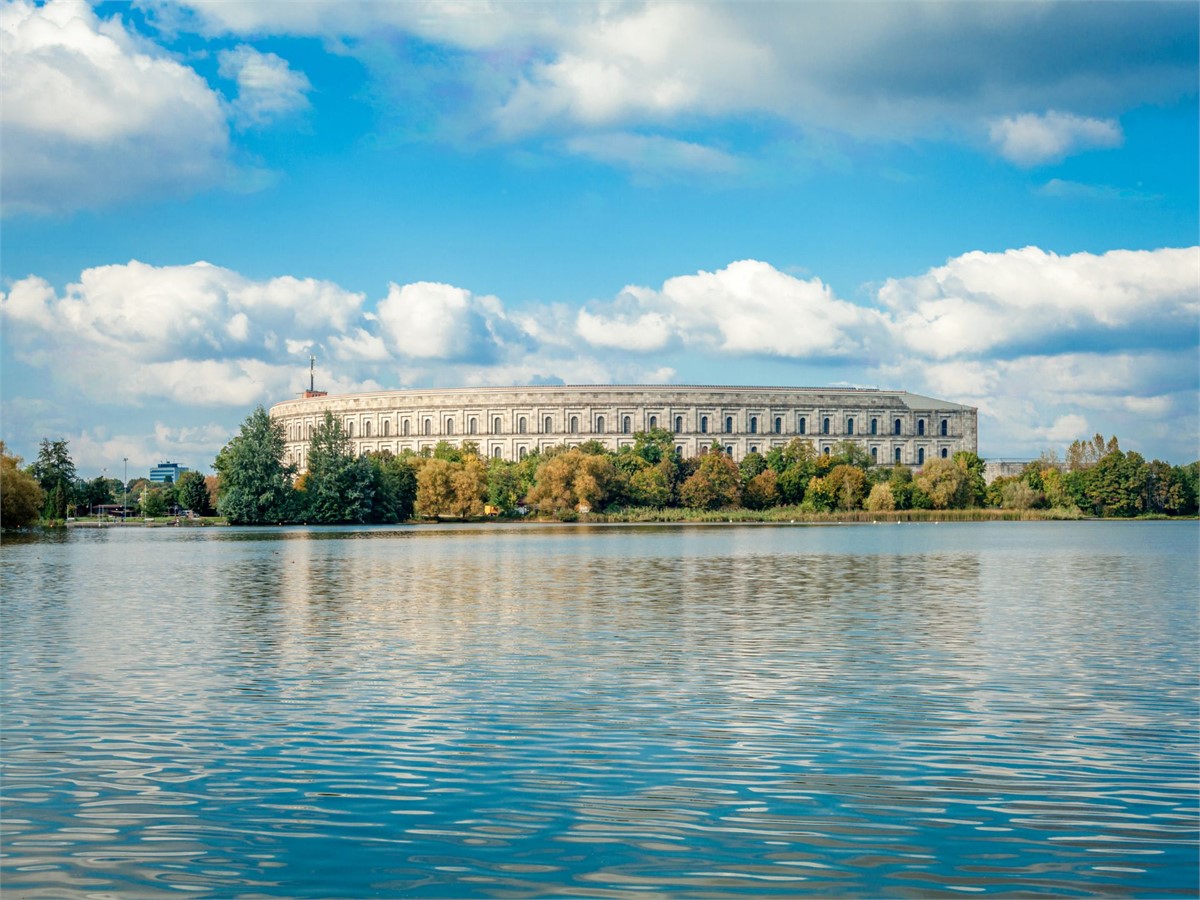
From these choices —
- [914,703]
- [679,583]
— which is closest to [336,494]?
[679,583]

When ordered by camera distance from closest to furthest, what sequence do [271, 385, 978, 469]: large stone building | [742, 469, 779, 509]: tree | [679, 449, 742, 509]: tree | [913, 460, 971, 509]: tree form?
[913, 460, 971, 509]: tree, [679, 449, 742, 509]: tree, [742, 469, 779, 509]: tree, [271, 385, 978, 469]: large stone building

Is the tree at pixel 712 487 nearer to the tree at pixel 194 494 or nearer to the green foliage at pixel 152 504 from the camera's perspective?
the tree at pixel 194 494

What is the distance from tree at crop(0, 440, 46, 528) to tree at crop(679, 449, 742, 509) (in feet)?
210

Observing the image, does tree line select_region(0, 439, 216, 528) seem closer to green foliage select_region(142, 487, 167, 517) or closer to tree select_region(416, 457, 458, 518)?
green foliage select_region(142, 487, 167, 517)

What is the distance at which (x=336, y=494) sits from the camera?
96.6 metres

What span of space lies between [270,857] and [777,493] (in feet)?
404

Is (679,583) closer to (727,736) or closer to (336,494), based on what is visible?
(727,736)

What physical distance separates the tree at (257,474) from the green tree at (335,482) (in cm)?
255

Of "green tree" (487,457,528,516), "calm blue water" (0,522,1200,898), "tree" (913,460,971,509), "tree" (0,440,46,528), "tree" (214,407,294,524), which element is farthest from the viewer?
"green tree" (487,457,528,516)

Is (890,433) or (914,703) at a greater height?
(890,433)

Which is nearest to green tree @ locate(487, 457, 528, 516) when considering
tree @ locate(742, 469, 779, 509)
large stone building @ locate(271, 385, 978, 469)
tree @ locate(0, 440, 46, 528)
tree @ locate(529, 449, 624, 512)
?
tree @ locate(529, 449, 624, 512)

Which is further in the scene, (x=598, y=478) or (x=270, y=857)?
(x=598, y=478)

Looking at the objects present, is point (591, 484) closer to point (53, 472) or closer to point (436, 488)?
point (436, 488)

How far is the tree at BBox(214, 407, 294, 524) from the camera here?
3693 inches
